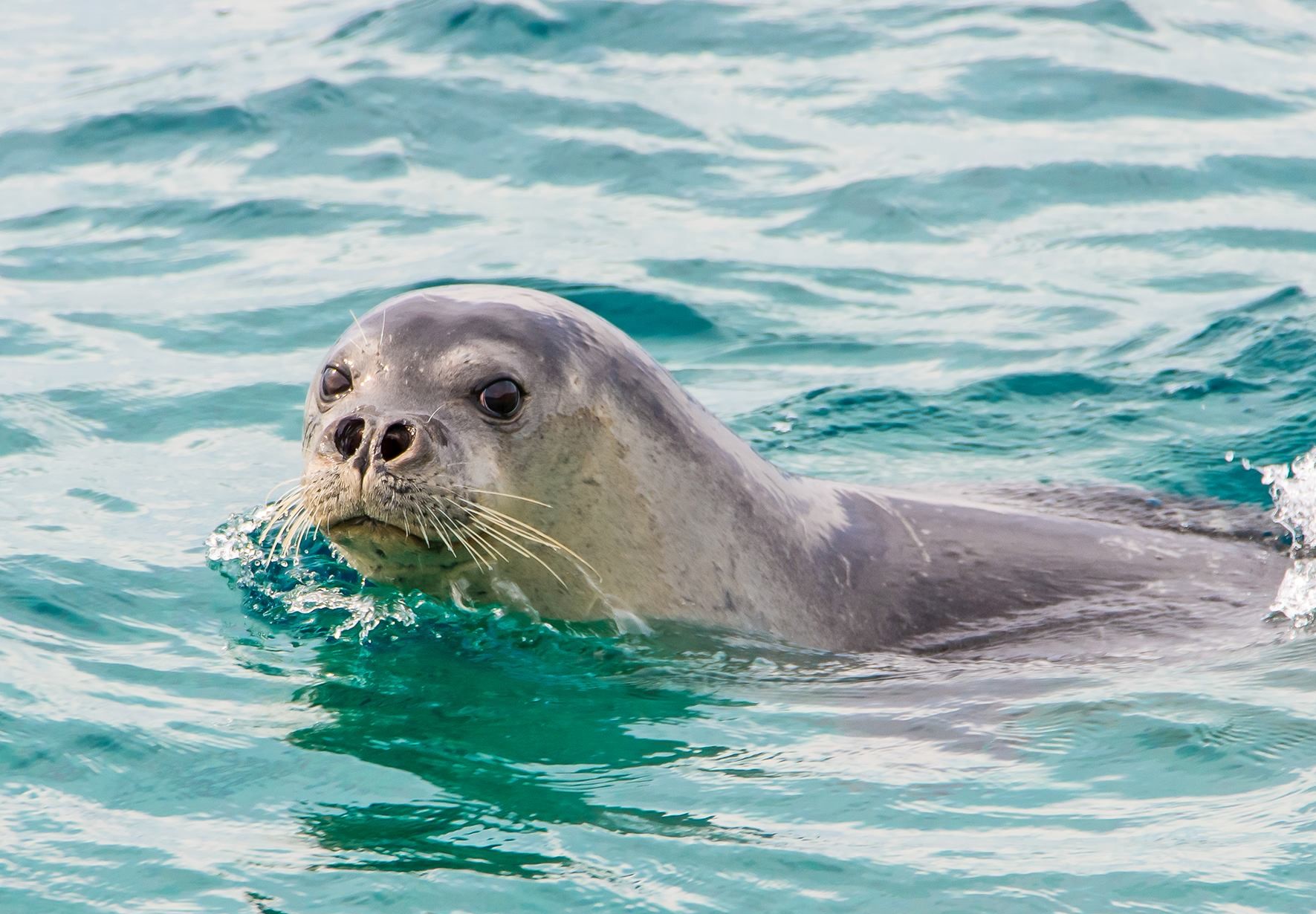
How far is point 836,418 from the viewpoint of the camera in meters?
8.48

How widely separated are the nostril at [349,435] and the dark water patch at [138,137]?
796 centimetres

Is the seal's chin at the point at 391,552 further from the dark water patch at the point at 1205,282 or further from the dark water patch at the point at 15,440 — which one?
the dark water patch at the point at 1205,282

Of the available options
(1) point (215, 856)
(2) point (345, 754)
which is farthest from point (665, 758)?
(1) point (215, 856)

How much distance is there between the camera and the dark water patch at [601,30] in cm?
1414

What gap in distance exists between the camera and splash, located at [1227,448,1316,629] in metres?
5.92

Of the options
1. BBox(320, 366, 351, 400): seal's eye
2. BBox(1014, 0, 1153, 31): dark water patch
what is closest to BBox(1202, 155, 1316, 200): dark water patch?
BBox(1014, 0, 1153, 31): dark water patch

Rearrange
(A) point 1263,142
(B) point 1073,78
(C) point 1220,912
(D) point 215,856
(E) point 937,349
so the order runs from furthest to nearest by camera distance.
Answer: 1. (B) point 1073,78
2. (A) point 1263,142
3. (E) point 937,349
4. (D) point 215,856
5. (C) point 1220,912

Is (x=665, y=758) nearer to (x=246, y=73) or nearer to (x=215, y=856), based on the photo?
(x=215, y=856)

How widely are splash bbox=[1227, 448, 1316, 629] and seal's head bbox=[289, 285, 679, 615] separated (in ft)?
7.28

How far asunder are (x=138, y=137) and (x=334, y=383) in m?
8.20

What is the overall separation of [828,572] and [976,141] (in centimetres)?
710

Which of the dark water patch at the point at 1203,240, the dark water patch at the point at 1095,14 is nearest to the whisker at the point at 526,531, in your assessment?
the dark water patch at the point at 1203,240

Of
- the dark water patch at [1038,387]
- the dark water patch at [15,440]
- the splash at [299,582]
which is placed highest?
the dark water patch at [1038,387]

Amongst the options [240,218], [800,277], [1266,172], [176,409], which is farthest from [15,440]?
[1266,172]
